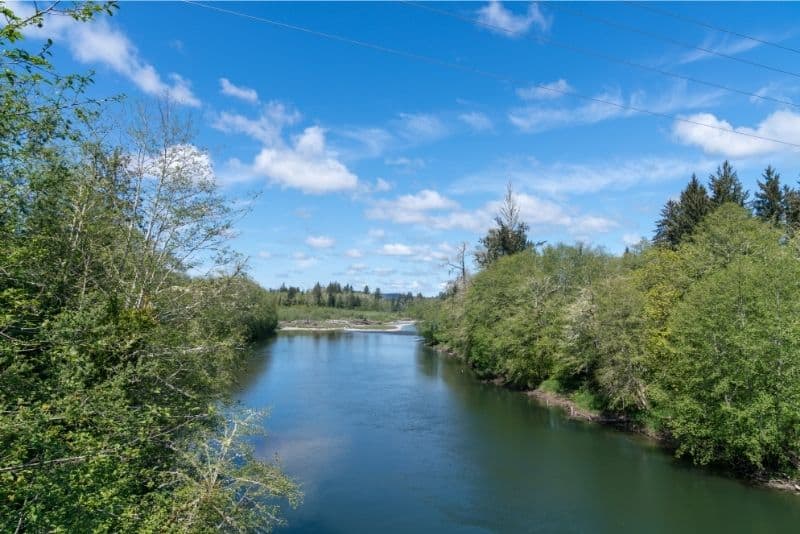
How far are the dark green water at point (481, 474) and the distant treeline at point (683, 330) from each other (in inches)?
78.9

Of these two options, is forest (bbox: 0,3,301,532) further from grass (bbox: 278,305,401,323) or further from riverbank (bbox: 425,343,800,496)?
grass (bbox: 278,305,401,323)

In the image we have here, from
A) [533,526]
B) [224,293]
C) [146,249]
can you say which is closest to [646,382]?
[533,526]

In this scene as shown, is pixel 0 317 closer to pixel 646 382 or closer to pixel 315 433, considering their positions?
pixel 315 433

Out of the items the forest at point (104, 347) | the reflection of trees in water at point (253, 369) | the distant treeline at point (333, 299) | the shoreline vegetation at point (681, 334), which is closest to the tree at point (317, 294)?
the distant treeline at point (333, 299)

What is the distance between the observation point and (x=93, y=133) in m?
11.0

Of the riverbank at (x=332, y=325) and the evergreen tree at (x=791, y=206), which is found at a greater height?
the evergreen tree at (x=791, y=206)

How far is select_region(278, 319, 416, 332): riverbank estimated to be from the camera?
107 metres

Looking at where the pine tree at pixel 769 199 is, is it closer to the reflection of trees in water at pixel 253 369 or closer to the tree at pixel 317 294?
the reflection of trees in water at pixel 253 369

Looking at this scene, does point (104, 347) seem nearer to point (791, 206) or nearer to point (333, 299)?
point (791, 206)

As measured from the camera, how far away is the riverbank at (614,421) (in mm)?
16828

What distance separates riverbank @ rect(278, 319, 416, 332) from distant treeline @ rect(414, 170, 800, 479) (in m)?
68.2

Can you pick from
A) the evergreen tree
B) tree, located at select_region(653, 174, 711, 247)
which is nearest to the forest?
tree, located at select_region(653, 174, 711, 247)

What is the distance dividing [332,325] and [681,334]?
101639mm

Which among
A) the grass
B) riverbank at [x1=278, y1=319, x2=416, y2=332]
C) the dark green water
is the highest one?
the grass
